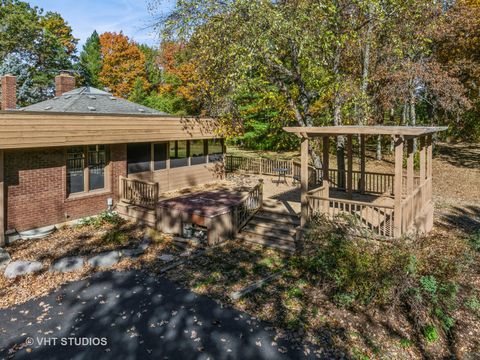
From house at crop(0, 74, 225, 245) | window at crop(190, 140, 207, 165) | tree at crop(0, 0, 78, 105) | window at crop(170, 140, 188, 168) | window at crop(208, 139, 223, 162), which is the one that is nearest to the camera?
house at crop(0, 74, 225, 245)

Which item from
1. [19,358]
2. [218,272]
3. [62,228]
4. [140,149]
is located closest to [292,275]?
[218,272]

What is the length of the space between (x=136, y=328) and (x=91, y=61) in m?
47.1

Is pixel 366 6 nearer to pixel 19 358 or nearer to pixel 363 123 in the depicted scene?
pixel 363 123

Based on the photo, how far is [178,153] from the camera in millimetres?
16844

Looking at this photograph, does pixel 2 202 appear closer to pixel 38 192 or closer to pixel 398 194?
pixel 38 192

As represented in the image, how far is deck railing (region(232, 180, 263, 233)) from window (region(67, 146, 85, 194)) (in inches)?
227

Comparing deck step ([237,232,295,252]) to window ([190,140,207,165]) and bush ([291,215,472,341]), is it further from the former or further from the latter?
window ([190,140,207,165])

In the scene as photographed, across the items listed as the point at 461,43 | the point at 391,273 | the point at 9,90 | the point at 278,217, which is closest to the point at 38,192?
the point at 278,217

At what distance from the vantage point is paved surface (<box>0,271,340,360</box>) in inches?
224

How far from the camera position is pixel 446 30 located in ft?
65.4

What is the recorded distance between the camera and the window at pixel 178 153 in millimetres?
16516

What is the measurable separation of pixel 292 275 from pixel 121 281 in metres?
4.02

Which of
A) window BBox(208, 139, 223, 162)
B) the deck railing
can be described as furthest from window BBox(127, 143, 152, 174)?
the deck railing

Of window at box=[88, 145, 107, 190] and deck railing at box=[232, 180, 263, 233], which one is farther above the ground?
window at box=[88, 145, 107, 190]
